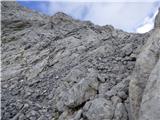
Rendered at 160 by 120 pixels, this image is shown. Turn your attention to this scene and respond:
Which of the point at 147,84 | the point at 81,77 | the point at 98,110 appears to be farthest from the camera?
the point at 81,77

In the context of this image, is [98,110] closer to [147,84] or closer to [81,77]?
[147,84]

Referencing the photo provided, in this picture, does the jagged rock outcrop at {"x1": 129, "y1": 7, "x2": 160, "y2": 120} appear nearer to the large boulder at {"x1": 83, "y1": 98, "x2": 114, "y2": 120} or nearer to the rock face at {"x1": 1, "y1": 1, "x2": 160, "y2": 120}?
the rock face at {"x1": 1, "y1": 1, "x2": 160, "y2": 120}

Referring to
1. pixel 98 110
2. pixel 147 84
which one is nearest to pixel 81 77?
pixel 98 110

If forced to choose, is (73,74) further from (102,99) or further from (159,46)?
(159,46)

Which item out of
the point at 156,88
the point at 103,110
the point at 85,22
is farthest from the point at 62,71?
the point at 85,22

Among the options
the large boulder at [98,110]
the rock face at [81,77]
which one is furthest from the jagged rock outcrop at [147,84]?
the large boulder at [98,110]

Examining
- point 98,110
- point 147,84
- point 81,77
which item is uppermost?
point 147,84

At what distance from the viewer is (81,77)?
1700 centimetres

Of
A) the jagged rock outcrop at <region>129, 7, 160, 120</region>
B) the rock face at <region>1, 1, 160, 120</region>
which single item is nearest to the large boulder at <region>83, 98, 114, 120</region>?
the rock face at <region>1, 1, 160, 120</region>

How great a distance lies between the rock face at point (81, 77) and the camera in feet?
41.2

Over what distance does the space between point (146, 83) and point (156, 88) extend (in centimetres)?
120

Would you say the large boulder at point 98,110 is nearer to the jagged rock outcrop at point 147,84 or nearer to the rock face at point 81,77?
the rock face at point 81,77

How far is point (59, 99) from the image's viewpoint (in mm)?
16094

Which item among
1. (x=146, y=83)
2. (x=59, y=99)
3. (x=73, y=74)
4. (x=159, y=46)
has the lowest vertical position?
(x=59, y=99)
